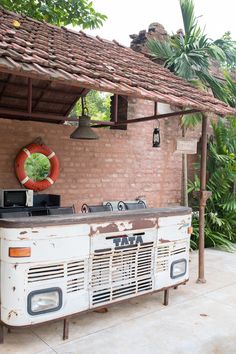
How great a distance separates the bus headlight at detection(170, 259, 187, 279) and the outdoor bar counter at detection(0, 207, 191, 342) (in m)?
0.01

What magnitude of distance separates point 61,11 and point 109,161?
12.5 feet

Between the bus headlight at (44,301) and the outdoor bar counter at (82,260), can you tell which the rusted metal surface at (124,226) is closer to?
the outdoor bar counter at (82,260)

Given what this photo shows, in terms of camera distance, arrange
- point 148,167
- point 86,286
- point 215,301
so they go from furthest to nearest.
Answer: point 148,167 → point 215,301 → point 86,286

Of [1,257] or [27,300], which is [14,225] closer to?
[1,257]

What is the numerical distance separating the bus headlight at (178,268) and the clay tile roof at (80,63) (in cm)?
191

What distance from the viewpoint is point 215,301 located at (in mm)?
4672

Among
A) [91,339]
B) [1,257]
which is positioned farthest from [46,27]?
[91,339]

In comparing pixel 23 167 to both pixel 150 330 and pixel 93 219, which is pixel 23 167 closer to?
pixel 93 219

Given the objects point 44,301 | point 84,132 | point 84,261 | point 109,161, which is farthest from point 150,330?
point 109,161

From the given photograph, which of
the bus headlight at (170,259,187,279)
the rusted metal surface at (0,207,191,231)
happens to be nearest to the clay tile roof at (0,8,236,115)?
the rusted metal surface at (0,207,191,231)

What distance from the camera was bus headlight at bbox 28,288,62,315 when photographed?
129 inches

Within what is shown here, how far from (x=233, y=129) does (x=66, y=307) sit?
6.31m

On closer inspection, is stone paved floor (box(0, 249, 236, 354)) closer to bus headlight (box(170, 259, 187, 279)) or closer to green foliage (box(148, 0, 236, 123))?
bus headlight (box(170, 259, 187, 279))

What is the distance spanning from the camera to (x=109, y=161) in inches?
271
